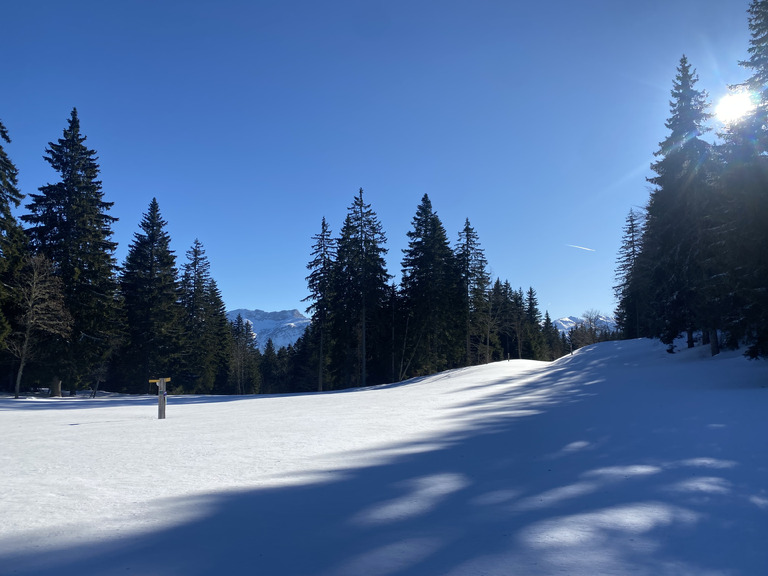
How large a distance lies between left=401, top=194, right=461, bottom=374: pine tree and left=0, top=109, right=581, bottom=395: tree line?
10 cm

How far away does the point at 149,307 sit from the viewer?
113 ft

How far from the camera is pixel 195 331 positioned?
41875mm

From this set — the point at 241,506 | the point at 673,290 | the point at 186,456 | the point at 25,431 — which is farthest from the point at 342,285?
the point at 241,506

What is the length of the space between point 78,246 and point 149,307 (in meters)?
8.91

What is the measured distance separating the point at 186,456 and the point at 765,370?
17732mm

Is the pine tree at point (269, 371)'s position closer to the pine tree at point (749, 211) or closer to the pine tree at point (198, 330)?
the pine tree at point (198, 330)

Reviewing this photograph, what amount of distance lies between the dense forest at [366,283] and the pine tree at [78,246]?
7cm

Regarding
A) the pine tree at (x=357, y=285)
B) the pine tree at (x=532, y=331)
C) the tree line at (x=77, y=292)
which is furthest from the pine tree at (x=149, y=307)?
the pine tree at (x=532, y=331)

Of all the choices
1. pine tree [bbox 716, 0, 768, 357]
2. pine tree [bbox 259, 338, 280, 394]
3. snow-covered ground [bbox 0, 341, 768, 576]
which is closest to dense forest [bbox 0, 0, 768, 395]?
pine tree [bbox 716, 0, 768, 357]

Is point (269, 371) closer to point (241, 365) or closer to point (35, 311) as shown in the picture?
point (241, 365)

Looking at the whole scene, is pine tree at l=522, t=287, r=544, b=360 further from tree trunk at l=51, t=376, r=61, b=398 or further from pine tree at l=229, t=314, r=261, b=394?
tree trunk at l=51, t=376, r=61, b=398

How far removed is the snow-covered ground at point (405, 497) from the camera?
Result: 3.43 metres

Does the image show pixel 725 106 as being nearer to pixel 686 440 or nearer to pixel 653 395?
pixel 653 395

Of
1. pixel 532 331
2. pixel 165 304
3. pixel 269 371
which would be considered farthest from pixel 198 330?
pixel 532 331
